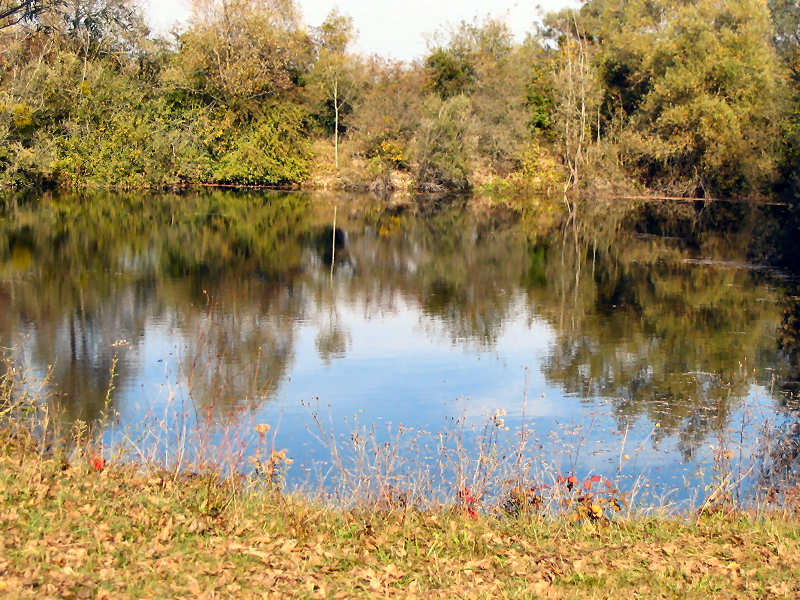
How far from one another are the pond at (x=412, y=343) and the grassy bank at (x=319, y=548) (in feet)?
2.79

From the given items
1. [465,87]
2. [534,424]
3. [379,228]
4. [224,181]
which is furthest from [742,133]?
[534,424]

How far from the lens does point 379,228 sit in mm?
33375

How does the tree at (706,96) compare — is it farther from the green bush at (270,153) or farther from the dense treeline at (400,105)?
the green bush at (270,153)

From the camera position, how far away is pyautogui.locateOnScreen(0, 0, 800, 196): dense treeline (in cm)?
4553

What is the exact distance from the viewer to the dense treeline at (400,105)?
149ft

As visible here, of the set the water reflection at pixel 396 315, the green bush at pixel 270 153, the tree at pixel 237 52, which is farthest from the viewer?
the green bush at pixel 270 153

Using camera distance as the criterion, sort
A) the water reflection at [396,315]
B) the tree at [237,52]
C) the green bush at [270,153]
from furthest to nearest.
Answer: the green bush at [270,153] < the tree at [237,52] < the water reflection at [396,315]

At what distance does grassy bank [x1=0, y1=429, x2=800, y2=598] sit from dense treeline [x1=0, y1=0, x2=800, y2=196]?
122 ft

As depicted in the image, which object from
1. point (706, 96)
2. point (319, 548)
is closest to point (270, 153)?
point (706, 96)

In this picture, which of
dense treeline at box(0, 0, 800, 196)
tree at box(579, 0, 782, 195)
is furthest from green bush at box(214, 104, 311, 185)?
tree at box(579, 0, 782, 195)

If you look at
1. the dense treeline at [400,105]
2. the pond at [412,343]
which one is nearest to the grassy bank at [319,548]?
the pond at [412,343]

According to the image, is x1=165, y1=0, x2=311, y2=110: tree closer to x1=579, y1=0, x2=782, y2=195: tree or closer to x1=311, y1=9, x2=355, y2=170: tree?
x1=311, y1=9, x2=355, y2=170: tree

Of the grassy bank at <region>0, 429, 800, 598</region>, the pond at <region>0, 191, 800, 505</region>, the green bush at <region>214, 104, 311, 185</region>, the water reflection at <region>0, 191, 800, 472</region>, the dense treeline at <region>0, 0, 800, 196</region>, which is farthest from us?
the green bush at <region>214, 104, 311, 185</region>

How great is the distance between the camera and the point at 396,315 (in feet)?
59.5
